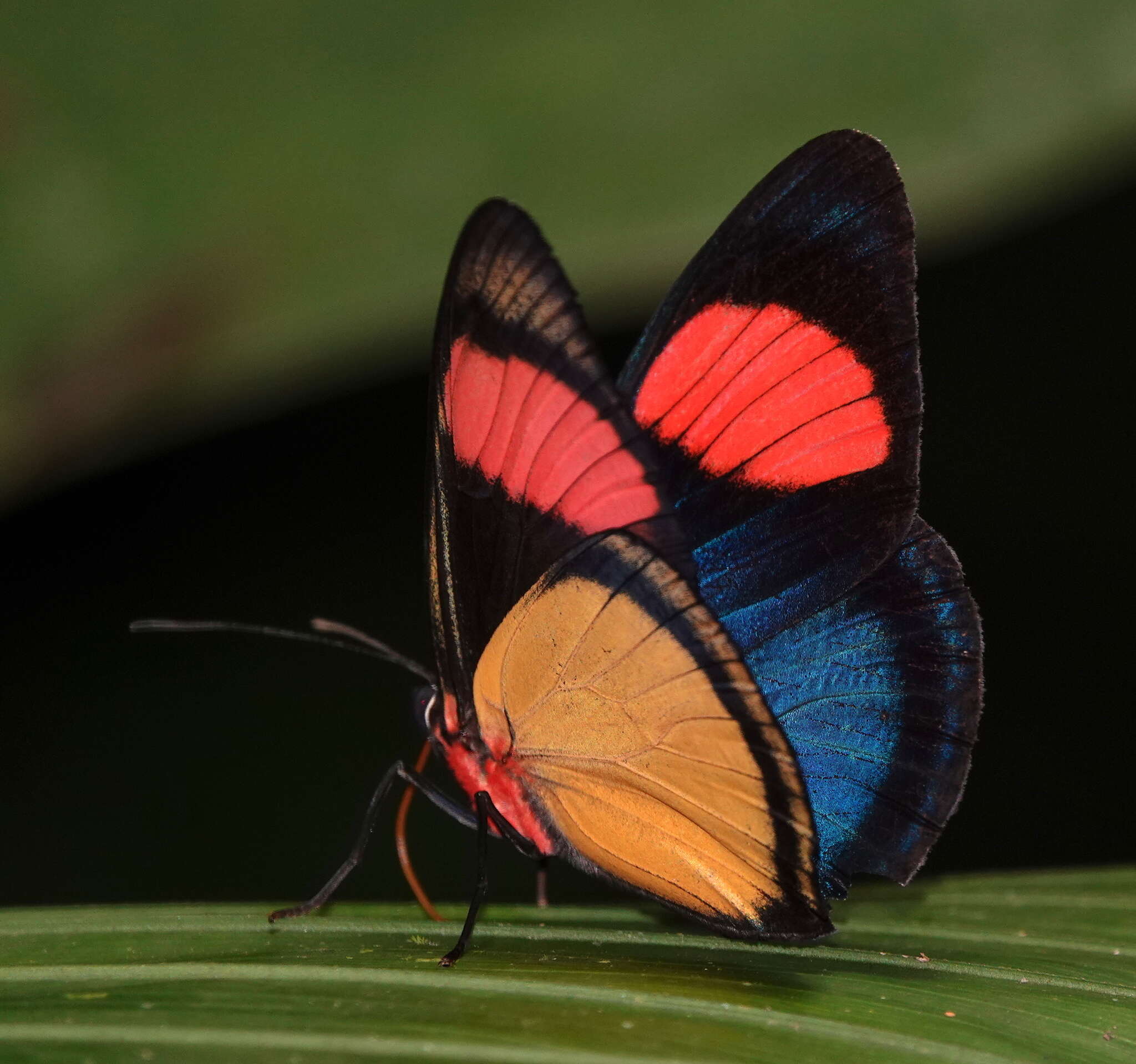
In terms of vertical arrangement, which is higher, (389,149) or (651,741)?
(389,149)

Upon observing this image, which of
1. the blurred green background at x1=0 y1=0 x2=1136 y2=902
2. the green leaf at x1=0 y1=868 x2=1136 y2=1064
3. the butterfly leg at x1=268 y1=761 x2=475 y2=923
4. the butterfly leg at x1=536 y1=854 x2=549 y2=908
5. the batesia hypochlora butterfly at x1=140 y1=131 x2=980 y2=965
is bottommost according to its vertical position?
the green leaf at x1=0 y1=868 x2=1136 y2=1064

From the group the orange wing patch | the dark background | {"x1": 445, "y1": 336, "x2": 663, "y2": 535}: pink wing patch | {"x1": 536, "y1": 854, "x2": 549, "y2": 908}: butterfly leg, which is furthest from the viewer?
the dark background

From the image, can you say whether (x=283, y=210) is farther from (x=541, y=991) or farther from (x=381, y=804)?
(x=541, y=991)

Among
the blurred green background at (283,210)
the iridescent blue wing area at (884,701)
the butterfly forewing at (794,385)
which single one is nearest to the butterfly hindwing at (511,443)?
the butterfly forewing at (794,385)

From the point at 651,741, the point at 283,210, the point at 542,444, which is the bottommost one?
the point at 651,741

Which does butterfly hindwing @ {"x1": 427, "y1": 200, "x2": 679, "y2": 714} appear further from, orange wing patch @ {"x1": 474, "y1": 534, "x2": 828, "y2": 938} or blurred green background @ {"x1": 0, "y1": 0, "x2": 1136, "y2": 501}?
blurred green background @ {"x1": 0, "y1": 0, "x2": 1136, "y2": 501}

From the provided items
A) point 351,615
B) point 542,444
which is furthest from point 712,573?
point 351,615

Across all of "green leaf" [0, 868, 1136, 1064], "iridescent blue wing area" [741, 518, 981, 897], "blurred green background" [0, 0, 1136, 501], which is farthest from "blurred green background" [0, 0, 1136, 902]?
"green leaf" [0, 868, 1136, 1064]
